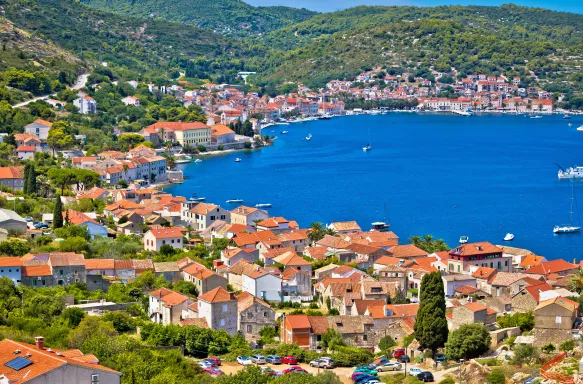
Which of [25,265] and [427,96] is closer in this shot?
[25,265]

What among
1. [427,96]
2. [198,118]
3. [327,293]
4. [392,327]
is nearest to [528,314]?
[392,327]

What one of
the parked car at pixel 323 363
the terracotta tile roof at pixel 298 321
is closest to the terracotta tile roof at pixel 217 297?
the terracotta tile roof at pixel 298 321

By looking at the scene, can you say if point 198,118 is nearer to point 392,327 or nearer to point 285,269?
point 285,269

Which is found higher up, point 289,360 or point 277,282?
point 277,282

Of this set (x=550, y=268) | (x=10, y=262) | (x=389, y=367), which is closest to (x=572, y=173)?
(x=550, y=268)

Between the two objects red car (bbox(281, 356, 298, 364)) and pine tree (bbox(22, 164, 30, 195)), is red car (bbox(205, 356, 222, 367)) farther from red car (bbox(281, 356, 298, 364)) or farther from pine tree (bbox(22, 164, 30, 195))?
pine tree (bbox(22, 164, 30, 195))

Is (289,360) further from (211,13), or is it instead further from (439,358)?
(211,13)
